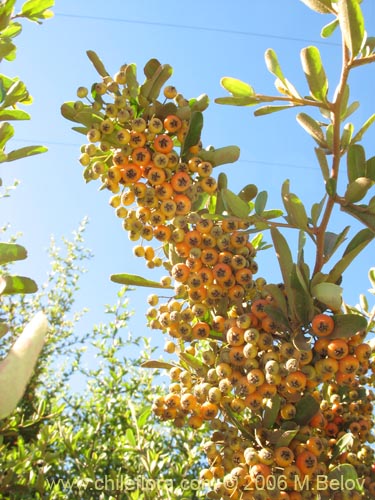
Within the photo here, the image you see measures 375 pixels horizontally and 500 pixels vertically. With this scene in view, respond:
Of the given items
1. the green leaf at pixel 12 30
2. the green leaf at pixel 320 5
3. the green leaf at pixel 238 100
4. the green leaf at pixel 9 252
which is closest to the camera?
the green leaf at pixel 9 252

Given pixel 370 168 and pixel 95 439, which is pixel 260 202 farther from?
pixel 95 439

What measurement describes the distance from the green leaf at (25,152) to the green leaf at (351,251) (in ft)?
4.16

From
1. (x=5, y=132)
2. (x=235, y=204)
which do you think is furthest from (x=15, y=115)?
(x=235, y=204)

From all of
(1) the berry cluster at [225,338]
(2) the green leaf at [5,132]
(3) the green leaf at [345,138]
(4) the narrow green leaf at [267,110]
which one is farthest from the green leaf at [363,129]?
(2) the green leaf at [5,132]

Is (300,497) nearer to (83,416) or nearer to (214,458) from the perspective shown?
(214,458)

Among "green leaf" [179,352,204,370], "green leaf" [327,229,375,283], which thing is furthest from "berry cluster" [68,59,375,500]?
"green leaf" [327,229,375,283]

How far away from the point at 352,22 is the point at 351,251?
79cm

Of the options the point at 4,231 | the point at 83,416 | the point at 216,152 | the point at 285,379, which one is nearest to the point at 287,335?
the point at 285,379

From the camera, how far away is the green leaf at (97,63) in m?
2.29

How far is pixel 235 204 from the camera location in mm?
1915

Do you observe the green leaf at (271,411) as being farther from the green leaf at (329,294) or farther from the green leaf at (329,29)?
the green leaf at (329,29)

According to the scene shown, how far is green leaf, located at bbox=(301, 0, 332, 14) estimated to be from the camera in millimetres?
1990

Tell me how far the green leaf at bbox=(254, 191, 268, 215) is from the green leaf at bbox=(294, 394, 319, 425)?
73cm

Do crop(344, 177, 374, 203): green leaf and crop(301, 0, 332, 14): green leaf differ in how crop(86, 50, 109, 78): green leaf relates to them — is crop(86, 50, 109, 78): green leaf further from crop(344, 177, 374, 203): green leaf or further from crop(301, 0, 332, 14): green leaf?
crop(344, 177, 374, 203): green leaf
